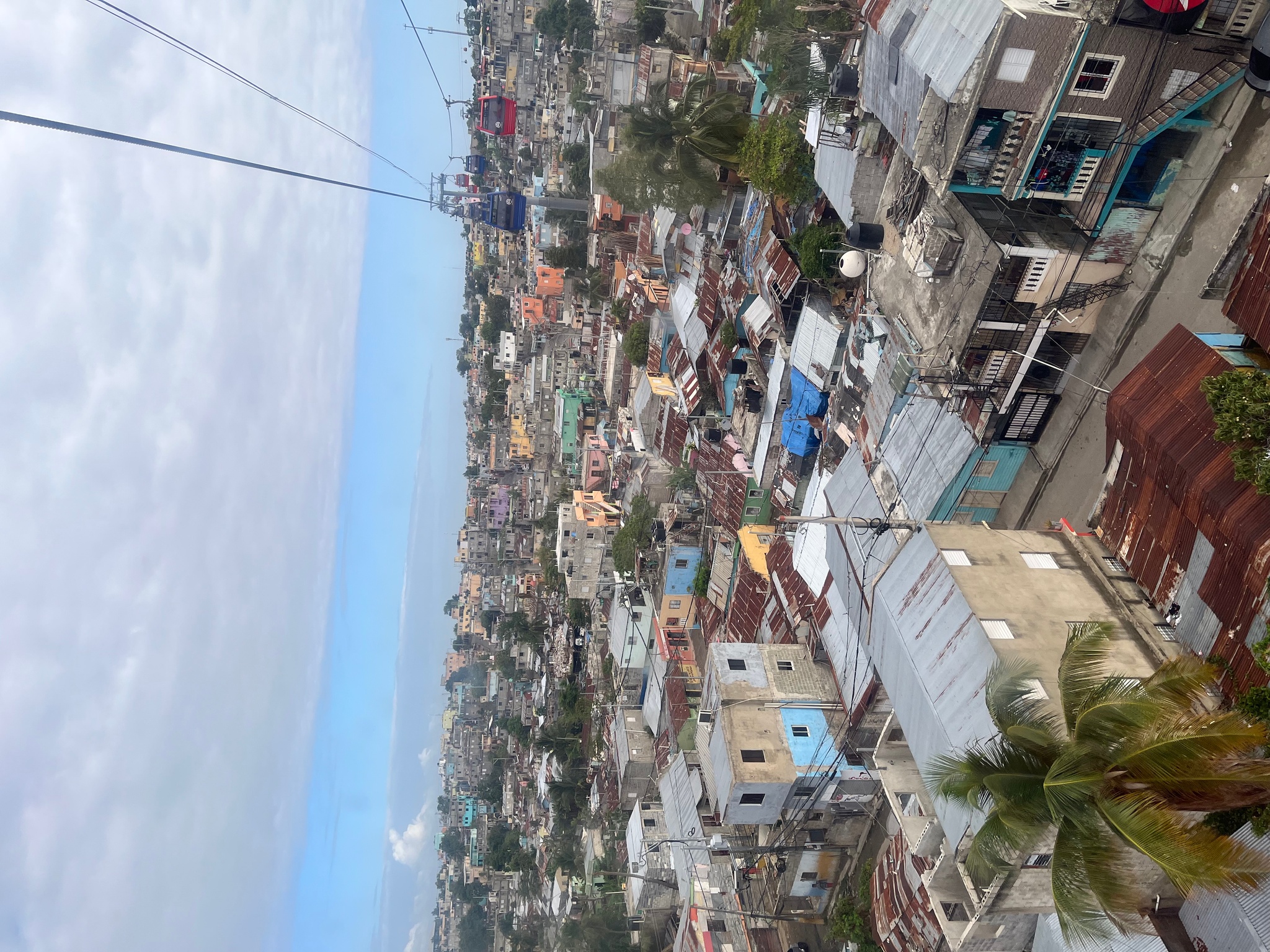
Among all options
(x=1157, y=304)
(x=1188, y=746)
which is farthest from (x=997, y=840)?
(x=1157, y=304)

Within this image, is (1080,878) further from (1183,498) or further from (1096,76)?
(1096,76)

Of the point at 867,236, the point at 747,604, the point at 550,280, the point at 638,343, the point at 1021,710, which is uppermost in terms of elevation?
the point at 867,236

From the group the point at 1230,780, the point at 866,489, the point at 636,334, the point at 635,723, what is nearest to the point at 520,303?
the point at 636,334

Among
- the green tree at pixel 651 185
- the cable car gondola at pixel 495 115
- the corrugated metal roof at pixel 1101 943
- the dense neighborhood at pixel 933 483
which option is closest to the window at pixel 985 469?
the dense neighborhood at pixel 933 483

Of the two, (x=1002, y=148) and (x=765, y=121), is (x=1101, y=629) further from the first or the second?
(x=765, y=121)

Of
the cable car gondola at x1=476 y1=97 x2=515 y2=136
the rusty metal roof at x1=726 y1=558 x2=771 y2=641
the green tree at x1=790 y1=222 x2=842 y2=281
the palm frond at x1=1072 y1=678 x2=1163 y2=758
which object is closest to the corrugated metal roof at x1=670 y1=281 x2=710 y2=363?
the green tree at x1=790 y1=222 x2=842 y2=281

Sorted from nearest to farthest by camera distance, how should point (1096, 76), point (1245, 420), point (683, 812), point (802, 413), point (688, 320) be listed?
point (1245, 420) → point (1096, 76) → point (802, 413) → point (683, 812) → point (688, 320)
